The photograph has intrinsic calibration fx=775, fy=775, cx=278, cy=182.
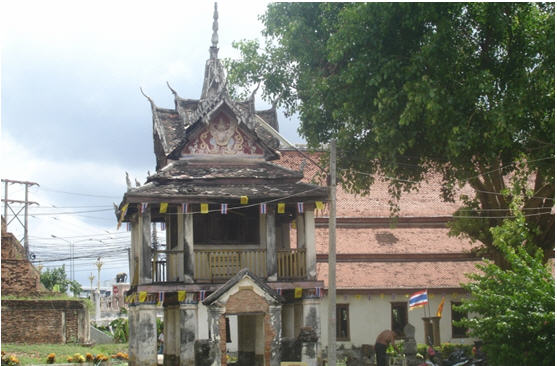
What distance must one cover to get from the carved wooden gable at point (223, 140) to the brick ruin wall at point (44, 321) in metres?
17.5

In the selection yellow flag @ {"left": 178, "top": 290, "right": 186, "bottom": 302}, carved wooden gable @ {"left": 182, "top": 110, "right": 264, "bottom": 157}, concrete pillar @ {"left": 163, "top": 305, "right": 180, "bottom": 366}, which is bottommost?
concrete pillar @ {"left": 163, "top": 305, "right": 180, "bottom": 366}

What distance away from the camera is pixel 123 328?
45.3 m

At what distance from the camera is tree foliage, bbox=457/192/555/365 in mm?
17047

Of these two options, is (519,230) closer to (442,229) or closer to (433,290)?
(433,290)

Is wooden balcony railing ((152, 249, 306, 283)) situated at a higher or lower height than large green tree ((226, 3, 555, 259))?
lower

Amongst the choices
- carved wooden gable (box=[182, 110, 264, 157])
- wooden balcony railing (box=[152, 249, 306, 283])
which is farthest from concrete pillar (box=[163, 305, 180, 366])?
carved wooden gable (box=[182, 110, 264, 157])

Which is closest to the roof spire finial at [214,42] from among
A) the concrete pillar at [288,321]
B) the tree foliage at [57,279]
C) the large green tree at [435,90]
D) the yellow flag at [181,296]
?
the large green tree at [435,90]

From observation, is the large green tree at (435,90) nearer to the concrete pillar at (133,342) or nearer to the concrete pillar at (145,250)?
the concrete pillar at (145,250)

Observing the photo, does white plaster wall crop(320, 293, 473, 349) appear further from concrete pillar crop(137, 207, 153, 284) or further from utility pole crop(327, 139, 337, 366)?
utility pole crop(327, 139, 337, 366)

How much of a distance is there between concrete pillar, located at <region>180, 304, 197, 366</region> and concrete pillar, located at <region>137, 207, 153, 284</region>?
1261 millimetres

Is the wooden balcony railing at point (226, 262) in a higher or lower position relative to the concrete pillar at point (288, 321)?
higher

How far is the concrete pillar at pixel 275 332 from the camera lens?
778 inches

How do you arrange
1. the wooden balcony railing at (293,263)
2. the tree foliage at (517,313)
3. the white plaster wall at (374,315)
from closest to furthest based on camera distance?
the tree foliage at (517,313) < the wooden balcony railing at (293,263) < the white plaster wall at (374,315)

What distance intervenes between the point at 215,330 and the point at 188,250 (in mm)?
2371
